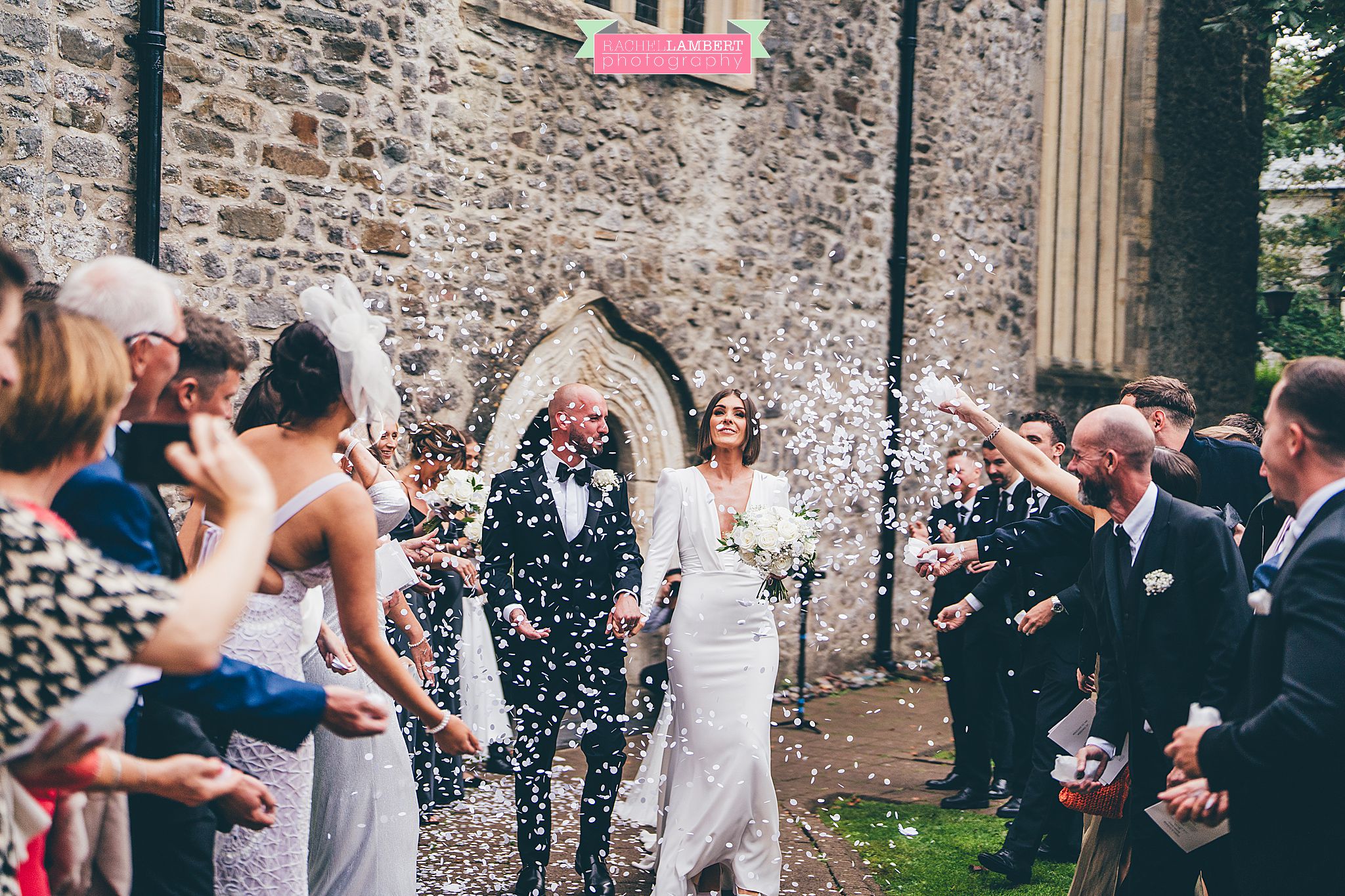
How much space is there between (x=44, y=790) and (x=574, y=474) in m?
3.36

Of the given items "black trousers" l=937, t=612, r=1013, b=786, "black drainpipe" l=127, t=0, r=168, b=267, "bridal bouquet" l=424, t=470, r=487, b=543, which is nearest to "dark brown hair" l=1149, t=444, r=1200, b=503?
"black trousers" l=937, t=612, r=1013, b=786

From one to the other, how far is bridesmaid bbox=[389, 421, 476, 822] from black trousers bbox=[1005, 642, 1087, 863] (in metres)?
2.77

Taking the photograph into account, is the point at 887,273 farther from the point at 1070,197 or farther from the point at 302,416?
the point at 302,416

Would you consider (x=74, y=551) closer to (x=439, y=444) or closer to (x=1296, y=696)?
(x=1296, y=696)

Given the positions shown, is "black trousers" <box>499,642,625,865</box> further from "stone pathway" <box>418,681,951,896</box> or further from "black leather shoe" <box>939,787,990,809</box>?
"black leather shoe" <box>939,787,990,809</box>

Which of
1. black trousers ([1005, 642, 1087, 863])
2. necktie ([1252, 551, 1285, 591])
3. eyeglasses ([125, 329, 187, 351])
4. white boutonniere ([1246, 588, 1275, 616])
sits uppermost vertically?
eyeglasses ([125, 329, 187, 351])

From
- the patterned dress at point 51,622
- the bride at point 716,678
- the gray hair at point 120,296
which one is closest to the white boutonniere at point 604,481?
the bride at point 716,678

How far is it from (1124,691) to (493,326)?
4.99m

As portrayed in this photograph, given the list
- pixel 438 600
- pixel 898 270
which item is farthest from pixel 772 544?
pixel 898 270

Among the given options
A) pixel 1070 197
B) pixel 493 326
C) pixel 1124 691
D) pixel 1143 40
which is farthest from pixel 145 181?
pixel 1143 40

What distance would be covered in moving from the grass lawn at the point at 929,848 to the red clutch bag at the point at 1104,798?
1250 mm

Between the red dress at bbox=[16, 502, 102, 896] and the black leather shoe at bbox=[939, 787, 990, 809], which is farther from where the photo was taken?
the black leather shoe at bbox=[939, 787, 990, 809]

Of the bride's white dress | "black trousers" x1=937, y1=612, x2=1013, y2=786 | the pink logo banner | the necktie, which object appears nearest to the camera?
the necktie

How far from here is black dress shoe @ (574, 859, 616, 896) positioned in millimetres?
5023
